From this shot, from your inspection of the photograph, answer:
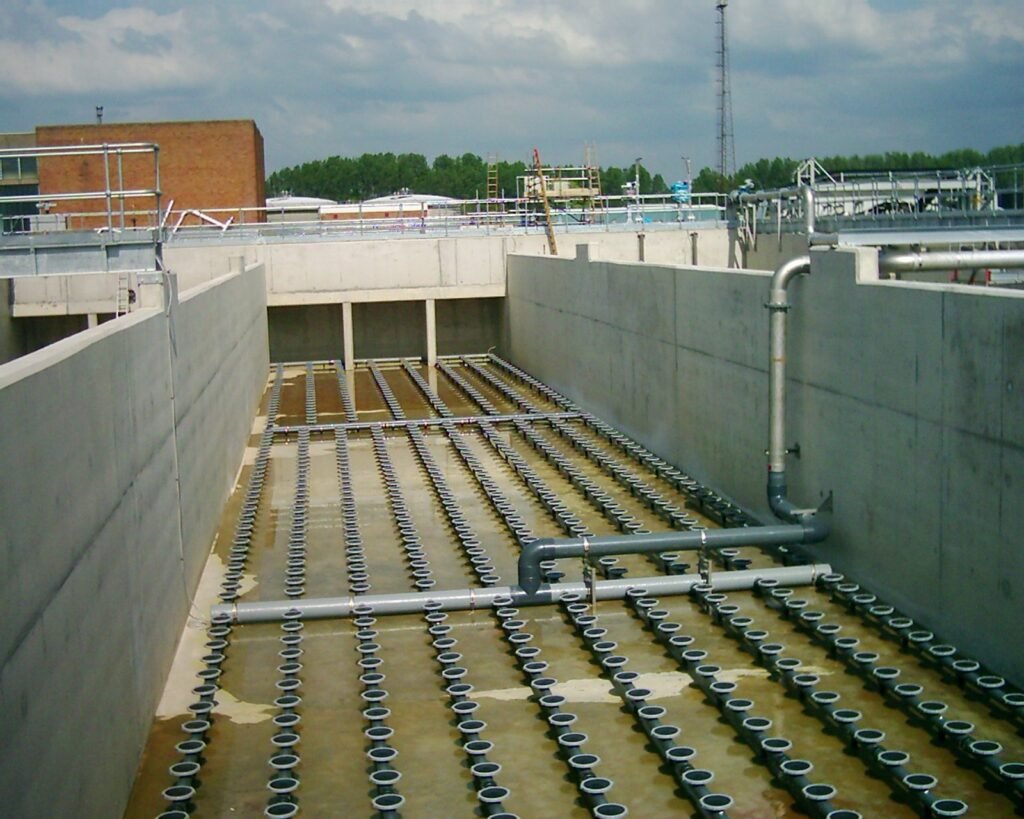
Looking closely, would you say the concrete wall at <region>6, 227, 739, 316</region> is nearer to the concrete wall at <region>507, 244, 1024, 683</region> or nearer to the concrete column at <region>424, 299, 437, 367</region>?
the concrete column at <region>424, 299, 437, 367</region>

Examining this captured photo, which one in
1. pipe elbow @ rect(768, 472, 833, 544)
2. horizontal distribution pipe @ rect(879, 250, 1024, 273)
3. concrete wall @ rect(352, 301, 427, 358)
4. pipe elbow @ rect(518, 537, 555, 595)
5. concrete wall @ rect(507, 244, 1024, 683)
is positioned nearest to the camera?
concrete wall @ rect(507, 244, 1024, 683)

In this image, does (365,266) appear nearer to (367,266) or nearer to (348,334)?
(367,266)

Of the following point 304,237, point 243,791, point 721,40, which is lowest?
point 243,791

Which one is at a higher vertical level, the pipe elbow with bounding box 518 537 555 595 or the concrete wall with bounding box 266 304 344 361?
the concrete wall with bounding box 266 304 344 361

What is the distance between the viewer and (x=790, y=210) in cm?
2850

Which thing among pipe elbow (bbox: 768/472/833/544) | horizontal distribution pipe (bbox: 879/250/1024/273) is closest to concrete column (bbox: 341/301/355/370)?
pipe elbow (bbox: 768/472/833/544)

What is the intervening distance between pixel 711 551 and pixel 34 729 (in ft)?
24.8

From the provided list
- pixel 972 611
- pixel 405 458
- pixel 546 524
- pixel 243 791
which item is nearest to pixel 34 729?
pixel 243 791

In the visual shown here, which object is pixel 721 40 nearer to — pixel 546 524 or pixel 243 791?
pixel 546 524

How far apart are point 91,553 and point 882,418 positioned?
6.28 m

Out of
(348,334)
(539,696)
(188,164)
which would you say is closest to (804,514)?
(539,696)

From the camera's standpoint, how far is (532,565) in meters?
10.9

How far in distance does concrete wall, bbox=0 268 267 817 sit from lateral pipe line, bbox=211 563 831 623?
0.67 metres

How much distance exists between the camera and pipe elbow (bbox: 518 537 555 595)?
35.6 feet
